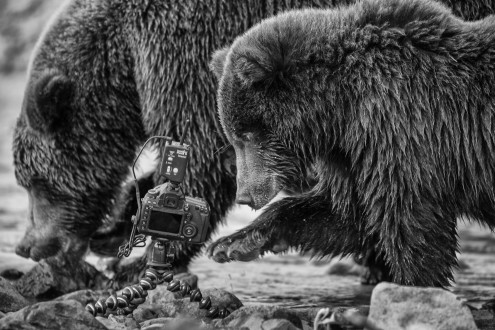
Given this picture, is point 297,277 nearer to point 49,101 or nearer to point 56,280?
point 56,280

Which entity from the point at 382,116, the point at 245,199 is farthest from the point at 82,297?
the point at 382,116

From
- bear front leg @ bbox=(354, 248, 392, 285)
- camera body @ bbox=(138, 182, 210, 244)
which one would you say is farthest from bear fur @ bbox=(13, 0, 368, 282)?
camera body @ bbox=(138, 182, 210, 244)

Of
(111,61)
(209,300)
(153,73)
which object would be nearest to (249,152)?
(209,300)

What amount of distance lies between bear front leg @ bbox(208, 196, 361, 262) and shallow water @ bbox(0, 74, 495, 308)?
1.06 metres

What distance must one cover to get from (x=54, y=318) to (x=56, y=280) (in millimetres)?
2676

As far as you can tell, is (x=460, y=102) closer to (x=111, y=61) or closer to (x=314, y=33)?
(x=314, y=33)

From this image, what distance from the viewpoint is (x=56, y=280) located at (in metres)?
7.38

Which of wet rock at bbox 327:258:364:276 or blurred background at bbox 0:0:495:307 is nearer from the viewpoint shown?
blurred background at bbox 0:0:495:307

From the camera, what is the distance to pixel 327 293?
798 centimetres

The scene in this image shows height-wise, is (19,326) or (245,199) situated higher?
(245,199)

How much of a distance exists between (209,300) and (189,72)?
2.26 m

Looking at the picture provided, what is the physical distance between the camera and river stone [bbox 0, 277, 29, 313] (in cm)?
620

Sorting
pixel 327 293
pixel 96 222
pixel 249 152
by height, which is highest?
pixel 249 152

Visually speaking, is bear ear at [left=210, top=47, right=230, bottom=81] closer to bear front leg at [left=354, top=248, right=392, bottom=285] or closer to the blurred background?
the blurred background
